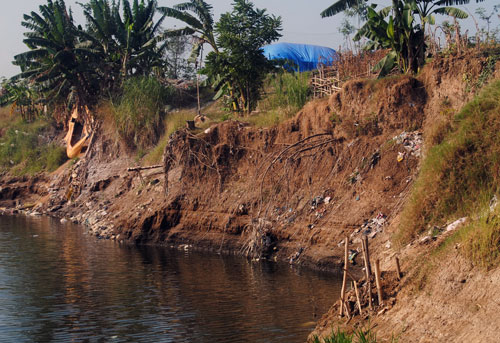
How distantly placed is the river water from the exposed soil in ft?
3.26

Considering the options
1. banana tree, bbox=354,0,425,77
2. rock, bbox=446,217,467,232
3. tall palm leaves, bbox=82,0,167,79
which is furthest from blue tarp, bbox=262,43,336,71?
rock, bbox=446,217,467,232

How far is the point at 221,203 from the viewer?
16625mm

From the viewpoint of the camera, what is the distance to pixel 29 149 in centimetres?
3375

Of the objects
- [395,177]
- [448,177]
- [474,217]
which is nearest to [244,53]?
[395,177]

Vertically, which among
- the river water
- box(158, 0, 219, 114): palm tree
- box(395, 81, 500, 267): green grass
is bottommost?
the river water

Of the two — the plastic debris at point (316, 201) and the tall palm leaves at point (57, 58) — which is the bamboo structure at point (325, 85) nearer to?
the plastic debris at point (316, 201)

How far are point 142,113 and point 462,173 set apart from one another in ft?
57.9

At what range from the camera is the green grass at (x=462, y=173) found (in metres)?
9.32

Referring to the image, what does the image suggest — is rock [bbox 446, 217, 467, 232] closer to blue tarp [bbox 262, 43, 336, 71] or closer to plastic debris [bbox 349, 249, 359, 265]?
plastic debris [bbox 349, 249, 359, 265]

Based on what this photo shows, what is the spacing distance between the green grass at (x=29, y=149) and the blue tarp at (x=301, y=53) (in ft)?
42.5

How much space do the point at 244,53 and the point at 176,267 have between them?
9.33 m

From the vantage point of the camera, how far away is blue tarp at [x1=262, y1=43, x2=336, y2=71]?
33688mm

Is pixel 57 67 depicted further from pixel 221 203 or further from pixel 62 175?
pixel 221 203

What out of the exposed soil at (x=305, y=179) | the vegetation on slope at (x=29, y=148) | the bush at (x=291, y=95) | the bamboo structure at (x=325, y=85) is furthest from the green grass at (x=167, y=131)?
the vegetation on slope at (x=29, y=148)
